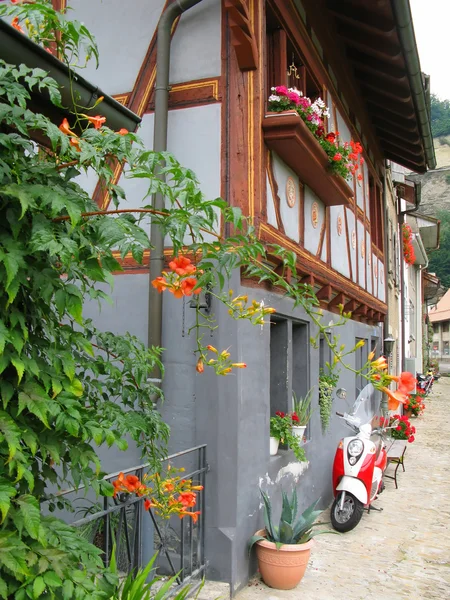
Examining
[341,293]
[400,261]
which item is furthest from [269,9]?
[400,261]

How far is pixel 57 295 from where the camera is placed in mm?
1854

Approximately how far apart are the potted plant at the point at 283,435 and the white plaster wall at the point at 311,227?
69.0 inches

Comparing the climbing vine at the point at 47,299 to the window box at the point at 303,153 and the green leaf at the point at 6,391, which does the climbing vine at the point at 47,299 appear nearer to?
the green leaf at the point at 6,391

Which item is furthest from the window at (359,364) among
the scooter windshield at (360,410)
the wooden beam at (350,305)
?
the scooter windshield at (360,410)

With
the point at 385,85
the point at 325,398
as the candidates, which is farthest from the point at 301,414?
→ the point at 385,85

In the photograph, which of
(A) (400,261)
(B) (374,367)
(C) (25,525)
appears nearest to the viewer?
(C) (25,525)

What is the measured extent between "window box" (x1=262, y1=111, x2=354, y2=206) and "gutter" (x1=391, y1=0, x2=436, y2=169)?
1.54 meters

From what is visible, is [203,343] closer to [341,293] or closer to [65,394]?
[65,394]

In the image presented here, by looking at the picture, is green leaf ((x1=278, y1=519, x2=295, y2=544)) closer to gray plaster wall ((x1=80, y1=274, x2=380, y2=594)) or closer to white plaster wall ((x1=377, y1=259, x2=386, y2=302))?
gray plaster wall ((x1=80, y1=274, x2=380, y2=594))

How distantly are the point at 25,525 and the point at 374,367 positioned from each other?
53.6 inches

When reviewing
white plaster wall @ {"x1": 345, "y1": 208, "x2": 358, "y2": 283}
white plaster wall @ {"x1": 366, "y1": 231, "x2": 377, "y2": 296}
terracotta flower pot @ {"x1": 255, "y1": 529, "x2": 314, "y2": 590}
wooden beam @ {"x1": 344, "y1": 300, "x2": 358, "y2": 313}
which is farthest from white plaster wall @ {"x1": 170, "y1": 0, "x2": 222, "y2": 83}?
white plaster wall @ {"x1": 366, "y1": 231, "x2": 377, "y2": 296}

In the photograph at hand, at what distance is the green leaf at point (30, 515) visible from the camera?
1.81 meters

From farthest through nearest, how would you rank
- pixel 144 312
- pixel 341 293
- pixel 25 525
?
pixel 341 293
pixel 144 312
pixel 25 525

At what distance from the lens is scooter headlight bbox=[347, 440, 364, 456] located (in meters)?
6.33
